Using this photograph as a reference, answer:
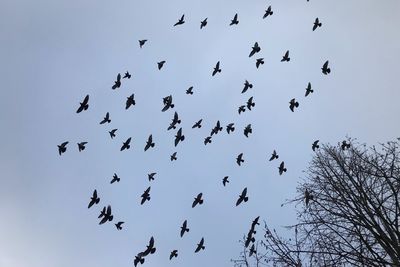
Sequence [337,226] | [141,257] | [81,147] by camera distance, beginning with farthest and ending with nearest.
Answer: [81,147] < [141,257] < [337,226]

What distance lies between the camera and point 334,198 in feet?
44.1

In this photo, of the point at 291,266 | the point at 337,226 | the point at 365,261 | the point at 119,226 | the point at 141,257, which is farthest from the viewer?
the point at 119,226

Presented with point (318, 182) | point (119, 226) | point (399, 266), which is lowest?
point (399, 266)

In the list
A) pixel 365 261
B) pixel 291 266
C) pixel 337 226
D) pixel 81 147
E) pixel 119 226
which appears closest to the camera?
pixel 365 261

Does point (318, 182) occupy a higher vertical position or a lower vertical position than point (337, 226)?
higher

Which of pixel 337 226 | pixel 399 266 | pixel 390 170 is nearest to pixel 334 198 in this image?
pixel 337 226

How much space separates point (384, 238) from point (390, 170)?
2998mm

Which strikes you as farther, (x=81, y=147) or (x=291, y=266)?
(x=81, y=147)

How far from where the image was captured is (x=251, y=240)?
14711 millimetres

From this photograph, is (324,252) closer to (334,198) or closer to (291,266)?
(291,266)

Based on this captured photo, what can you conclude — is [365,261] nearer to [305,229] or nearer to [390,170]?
[305,229]

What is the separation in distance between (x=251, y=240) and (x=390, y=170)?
5.70 m

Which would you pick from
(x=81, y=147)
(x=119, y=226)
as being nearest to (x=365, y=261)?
(x=119, y=226)

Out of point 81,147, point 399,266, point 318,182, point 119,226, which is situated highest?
point 81,147
